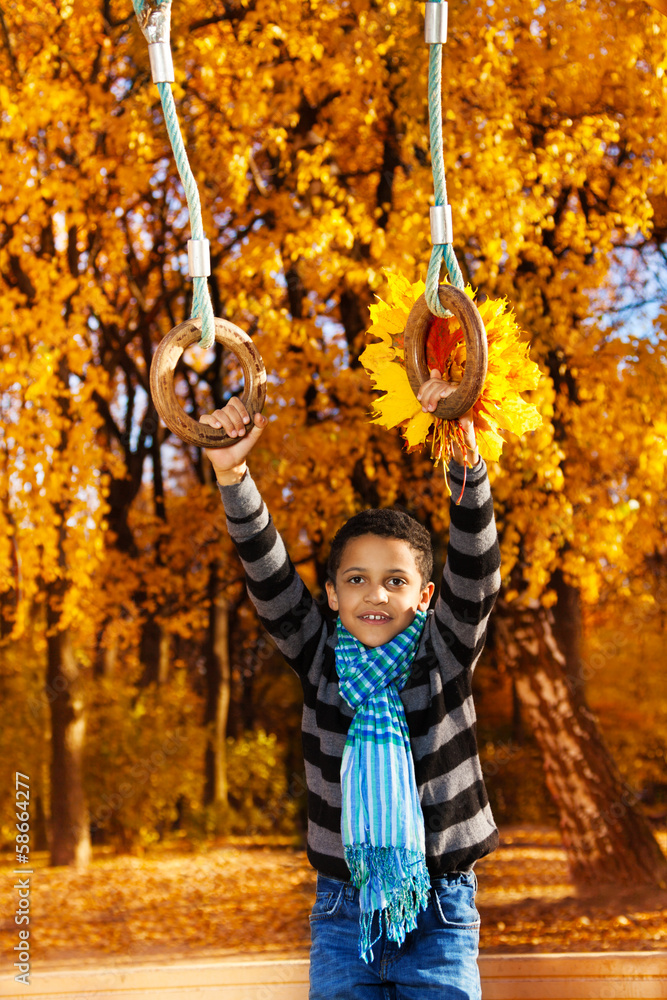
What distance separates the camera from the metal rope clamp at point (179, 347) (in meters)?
1.44

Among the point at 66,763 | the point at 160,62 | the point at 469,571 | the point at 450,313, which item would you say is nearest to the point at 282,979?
the point at 66,763

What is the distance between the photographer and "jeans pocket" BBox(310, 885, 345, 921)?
158 centimetres

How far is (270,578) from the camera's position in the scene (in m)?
1.71

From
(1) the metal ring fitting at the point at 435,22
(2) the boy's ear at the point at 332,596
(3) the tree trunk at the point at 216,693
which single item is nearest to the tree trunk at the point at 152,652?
(3) the tree trunk at the point at 216,693

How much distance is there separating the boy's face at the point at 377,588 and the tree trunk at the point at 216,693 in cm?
518

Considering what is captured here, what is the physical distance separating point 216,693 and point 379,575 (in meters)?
5.74

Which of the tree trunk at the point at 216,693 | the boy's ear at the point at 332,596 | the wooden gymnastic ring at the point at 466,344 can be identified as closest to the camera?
the wooden gymnastic ring at the point at 466,344

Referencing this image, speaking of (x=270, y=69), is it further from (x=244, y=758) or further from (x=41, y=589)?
(x=244, y=758)

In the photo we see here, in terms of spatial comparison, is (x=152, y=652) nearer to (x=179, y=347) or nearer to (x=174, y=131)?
(x=179, y=347)

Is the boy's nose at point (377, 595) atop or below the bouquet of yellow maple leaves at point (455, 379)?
below

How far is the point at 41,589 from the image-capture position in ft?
18.7

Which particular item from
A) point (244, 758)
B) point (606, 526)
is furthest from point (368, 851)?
point (244, 758)

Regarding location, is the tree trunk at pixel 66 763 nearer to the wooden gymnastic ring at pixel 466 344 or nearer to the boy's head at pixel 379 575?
the boy's head at pixel 379 575

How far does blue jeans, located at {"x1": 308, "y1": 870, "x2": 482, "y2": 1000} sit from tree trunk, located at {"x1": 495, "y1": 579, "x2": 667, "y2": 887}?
313cm
